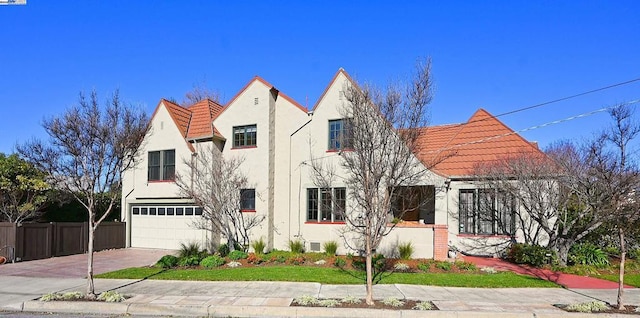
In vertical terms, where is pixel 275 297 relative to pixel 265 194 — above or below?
below

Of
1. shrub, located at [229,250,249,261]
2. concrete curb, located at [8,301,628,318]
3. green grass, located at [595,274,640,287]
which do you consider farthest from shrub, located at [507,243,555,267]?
shrub, located at [229,250,249,261]

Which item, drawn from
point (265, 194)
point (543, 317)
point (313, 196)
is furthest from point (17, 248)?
point (543, 317)

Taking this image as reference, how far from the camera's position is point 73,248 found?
1795cm

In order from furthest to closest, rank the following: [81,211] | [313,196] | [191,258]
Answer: [81,211] → [313,196] → [191,258]

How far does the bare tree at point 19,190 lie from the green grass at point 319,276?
27.4 ft

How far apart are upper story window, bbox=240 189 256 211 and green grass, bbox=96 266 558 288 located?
5173 mm

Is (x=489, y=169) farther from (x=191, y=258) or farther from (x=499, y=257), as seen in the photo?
(x=191, y=258)

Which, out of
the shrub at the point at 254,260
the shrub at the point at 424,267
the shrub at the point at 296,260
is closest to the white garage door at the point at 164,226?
the shrub at the point at 254,260

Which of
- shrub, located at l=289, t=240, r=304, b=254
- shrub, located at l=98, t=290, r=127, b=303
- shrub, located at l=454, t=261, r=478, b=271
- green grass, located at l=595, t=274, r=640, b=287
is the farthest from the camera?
shrub, located at l=289, t=240, r=304, b=254

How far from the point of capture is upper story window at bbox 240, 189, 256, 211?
1815cm

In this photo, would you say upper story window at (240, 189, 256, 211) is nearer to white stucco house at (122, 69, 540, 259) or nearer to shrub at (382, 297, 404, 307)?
white stucco house at (122, 69, 540, 259)

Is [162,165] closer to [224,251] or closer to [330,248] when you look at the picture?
[224,251]

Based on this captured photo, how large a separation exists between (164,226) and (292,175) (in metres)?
7.27

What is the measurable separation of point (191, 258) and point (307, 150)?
658 cm
